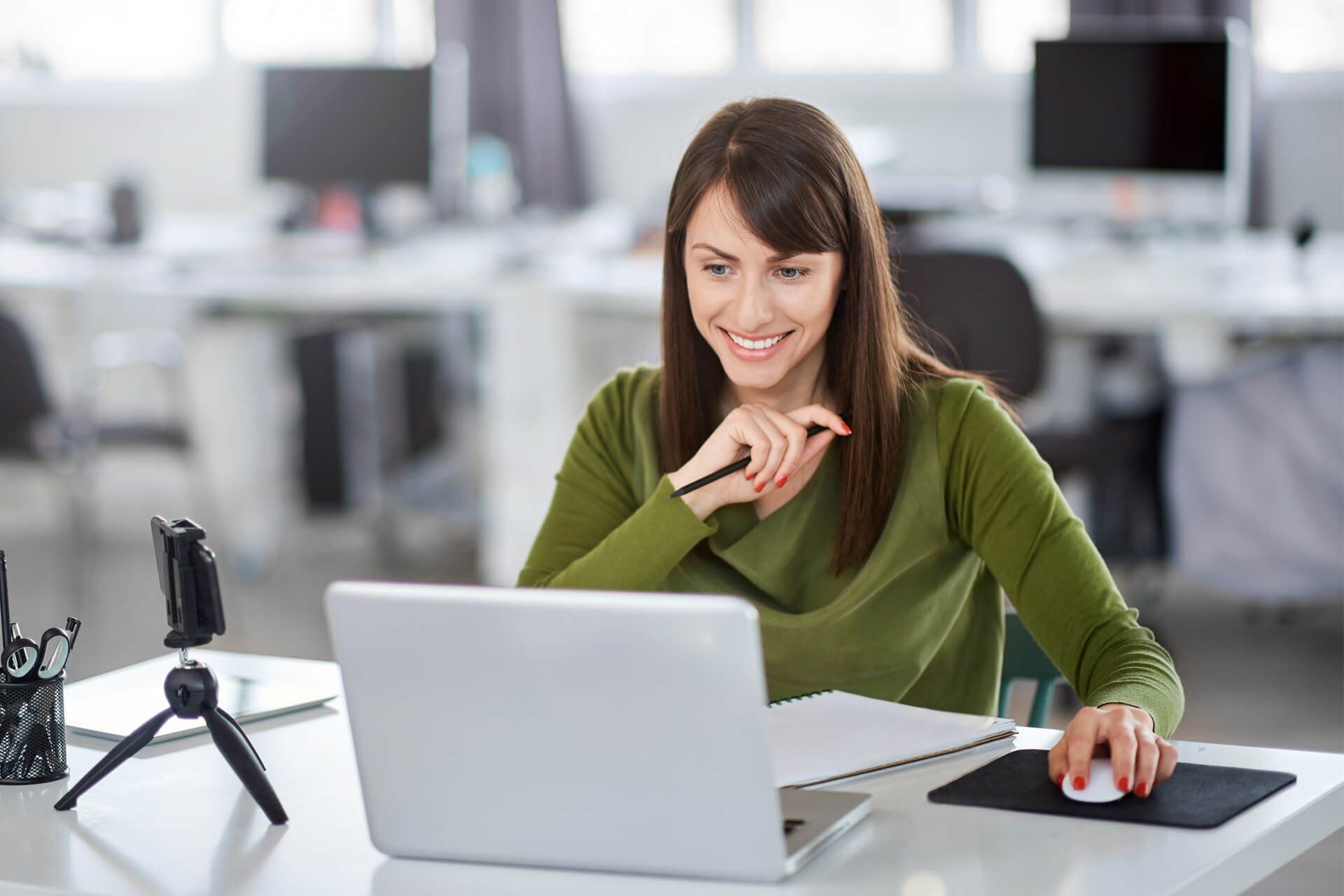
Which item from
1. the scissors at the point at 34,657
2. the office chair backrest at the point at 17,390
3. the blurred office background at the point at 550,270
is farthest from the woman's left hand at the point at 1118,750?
the office chair backrest at the point at 17,390

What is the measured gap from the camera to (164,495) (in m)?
4.78

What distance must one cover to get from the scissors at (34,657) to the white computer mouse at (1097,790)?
67 centimetres

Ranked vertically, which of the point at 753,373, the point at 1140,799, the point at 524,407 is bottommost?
the point at 524,407

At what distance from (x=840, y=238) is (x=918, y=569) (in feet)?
0.94

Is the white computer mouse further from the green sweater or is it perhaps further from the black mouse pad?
the green sweater

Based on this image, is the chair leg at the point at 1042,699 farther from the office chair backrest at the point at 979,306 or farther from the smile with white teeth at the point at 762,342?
the office chair backrest at the point at 979,306

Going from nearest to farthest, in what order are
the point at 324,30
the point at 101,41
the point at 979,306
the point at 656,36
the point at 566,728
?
the point at 566,728 → the point at 979,306 → the point at 656,36 → the point at 324,30 → the point at 101,41

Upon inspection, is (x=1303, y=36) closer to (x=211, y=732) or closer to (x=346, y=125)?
(x=346, y=125)

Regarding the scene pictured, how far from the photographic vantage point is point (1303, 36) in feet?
14.3

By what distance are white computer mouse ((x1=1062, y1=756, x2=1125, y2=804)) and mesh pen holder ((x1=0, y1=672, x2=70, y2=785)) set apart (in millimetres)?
677

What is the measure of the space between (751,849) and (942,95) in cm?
412

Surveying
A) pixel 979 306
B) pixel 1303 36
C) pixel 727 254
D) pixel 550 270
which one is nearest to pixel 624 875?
pixel 727 254

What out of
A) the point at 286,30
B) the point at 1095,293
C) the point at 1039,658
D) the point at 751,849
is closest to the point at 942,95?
the point at 1095,293

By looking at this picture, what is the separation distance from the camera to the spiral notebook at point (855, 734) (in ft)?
3.42
